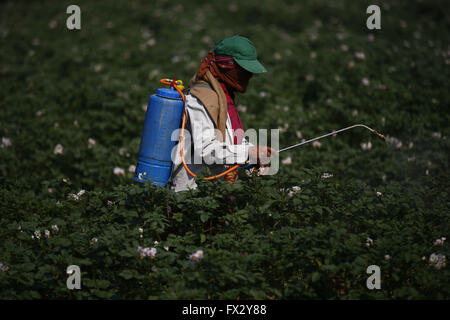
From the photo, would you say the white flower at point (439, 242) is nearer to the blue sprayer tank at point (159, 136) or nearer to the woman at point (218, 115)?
the woman at point (218, 115)

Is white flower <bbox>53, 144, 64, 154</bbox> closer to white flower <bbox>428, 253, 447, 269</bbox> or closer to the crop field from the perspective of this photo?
the crop field

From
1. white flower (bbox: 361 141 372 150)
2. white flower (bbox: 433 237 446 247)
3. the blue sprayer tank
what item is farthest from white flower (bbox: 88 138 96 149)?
white flower (bbox: 433 237 446 247)

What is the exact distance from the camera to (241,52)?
3.44 meters

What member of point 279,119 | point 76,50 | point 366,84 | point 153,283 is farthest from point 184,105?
point 76,50

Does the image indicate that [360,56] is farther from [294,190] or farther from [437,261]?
[437,261]

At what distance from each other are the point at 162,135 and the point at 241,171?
764 mm

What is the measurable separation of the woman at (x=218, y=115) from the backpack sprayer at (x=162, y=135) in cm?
7

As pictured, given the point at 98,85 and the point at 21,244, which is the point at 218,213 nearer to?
the point at 21,244

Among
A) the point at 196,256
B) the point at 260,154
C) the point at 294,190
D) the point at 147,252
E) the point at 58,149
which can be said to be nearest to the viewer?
the point at 196,256

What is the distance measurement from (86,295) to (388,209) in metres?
2.38

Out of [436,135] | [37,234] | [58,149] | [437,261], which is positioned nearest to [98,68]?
[58,149]

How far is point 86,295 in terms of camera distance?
9.80ft

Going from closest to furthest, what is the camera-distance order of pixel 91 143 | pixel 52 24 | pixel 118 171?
1. pixel 118 171
2. pixel 91 143
3. pixel 52 24

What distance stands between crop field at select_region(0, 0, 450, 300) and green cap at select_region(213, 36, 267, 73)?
2.96 ft
